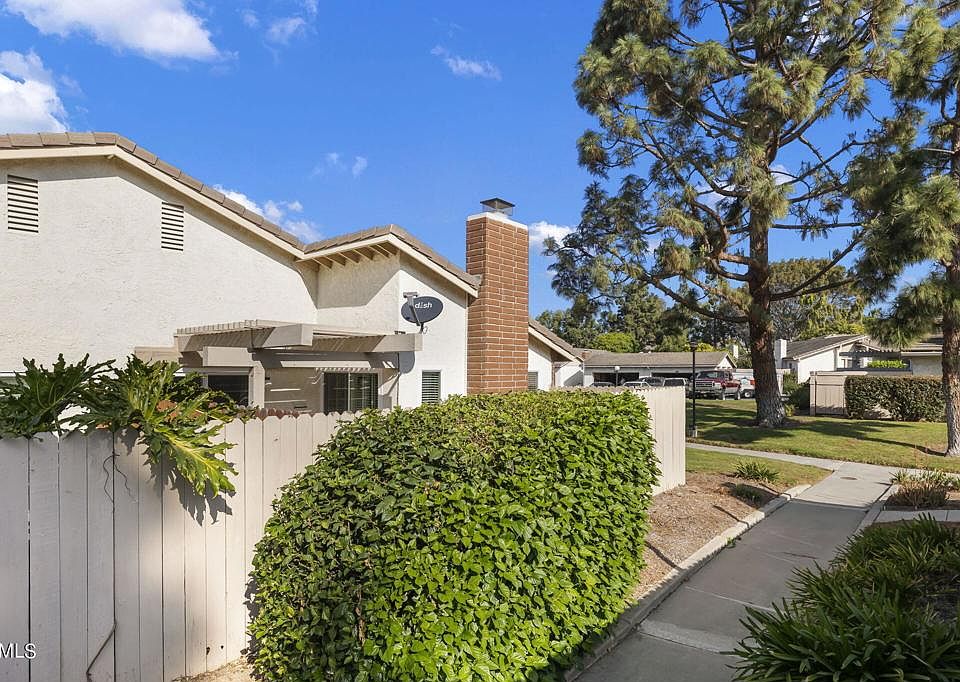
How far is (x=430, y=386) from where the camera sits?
441 inches

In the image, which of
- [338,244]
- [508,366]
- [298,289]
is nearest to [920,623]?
[508,366]

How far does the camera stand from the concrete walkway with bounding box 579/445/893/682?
4.41 metres

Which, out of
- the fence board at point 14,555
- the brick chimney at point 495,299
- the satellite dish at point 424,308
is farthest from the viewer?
the satellite dish at point 424,308

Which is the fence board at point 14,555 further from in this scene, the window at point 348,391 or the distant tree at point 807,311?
the distant tree at point 807,311

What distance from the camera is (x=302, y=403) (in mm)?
11984

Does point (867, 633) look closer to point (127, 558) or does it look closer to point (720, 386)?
point (127, 558)

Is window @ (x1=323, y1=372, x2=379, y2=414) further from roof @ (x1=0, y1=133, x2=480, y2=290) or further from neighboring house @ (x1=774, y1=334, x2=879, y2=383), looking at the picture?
neighboring house @ (x1=774, y1=334, x2=879, y2=383)

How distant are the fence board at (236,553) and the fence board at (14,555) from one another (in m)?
1.20

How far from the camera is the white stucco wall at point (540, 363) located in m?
14.7

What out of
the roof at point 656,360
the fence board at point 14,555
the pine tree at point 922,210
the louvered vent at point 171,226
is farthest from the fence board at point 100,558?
the roof at point 656,360

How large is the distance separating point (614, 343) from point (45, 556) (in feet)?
206

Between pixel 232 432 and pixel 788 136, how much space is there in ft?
67.8

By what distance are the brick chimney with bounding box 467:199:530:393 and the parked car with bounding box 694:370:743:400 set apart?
120 feet

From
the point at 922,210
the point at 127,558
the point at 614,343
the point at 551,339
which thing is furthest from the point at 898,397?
the point at 614,343
